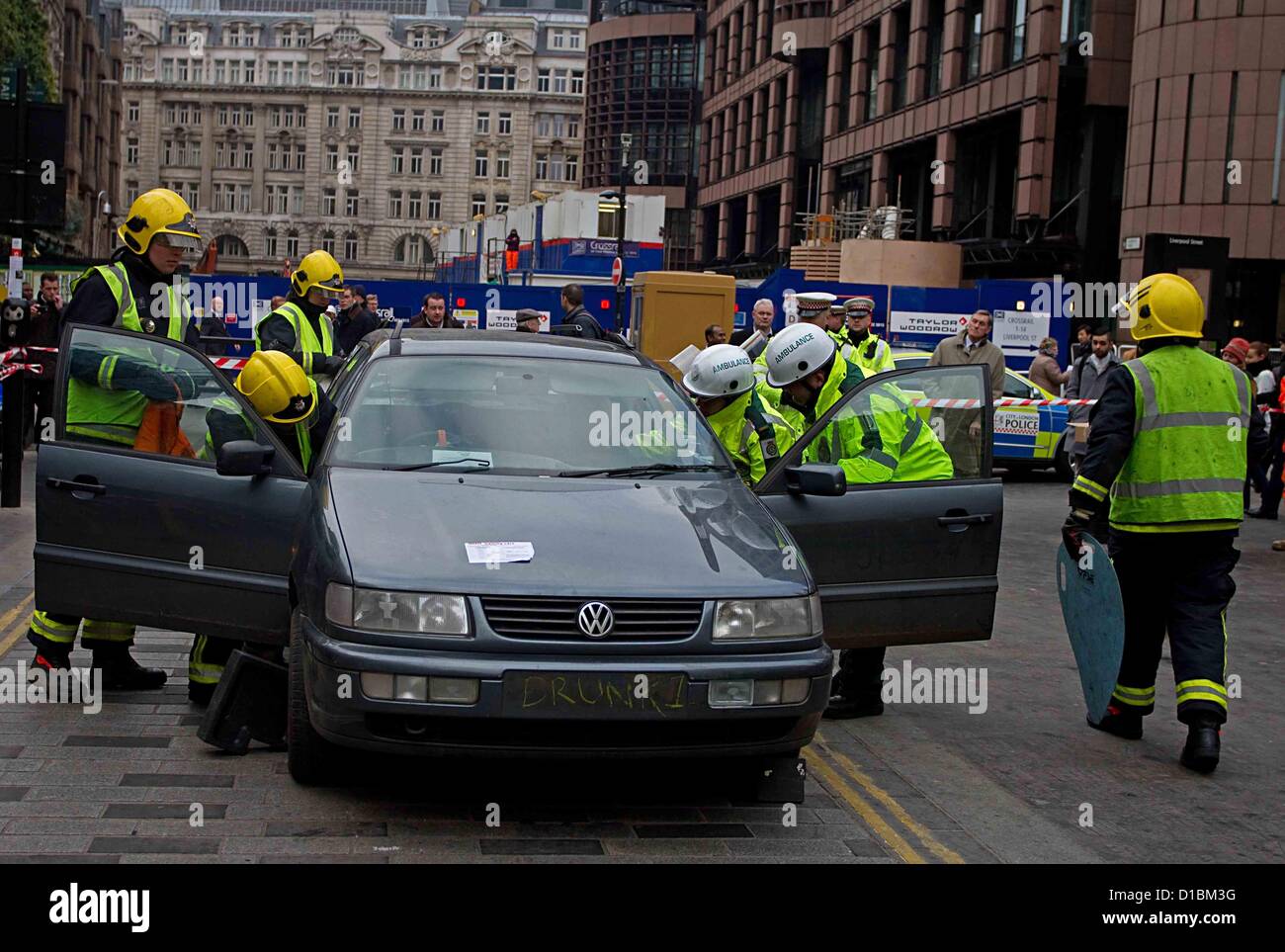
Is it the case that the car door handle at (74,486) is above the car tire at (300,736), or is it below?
above

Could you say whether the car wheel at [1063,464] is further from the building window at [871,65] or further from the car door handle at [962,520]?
the building window at [871,65]

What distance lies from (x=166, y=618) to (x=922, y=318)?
2278 cm

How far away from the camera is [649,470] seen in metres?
6.30

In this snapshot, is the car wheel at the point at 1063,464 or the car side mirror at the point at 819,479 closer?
the car side mirror at the point at 819,479

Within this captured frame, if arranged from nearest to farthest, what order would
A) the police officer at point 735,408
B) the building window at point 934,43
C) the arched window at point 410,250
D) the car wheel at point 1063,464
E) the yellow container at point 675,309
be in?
1. the police officer at point 735,408
2. the car wheel at point 1063,464
3. the yellow container at point 675,309
4. the building window at point 934,43
5. the arched window at point 410,250

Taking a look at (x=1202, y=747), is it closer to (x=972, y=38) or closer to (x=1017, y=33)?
(x=1017, y=33)

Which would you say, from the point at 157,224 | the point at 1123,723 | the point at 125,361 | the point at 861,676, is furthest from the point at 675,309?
the point at 125,361

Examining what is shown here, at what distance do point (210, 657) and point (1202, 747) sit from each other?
4.14 meters

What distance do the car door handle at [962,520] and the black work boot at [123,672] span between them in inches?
139

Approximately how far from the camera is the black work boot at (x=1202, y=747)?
6.84m

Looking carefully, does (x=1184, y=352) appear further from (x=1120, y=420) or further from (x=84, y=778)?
(x=84, y=778)

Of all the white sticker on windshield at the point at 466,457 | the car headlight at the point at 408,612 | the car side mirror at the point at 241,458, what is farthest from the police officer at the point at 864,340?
the car headlight at the point at 408,612

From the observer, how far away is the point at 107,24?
97.4 meters
